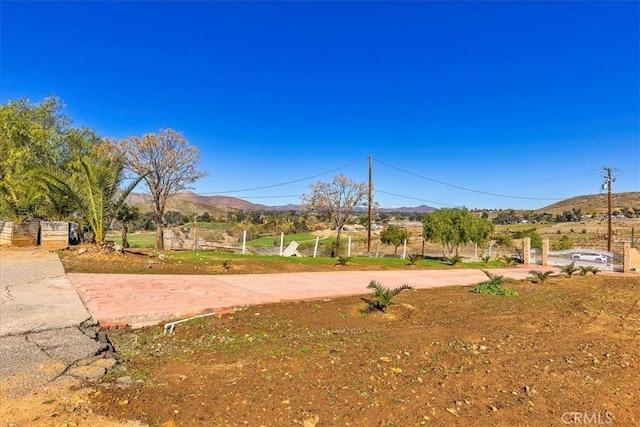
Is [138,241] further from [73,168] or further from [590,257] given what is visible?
[590,257]

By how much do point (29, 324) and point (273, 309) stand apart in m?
3.23

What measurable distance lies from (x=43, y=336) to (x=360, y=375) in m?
3.56

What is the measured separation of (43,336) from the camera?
4.27m

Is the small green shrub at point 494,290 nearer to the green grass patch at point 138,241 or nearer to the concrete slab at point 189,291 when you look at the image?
the concrete slab at point 189,291

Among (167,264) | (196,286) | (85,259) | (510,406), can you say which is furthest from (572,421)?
(85,259)

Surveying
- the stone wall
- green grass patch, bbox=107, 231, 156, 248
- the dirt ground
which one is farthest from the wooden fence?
Result: the dirt ground

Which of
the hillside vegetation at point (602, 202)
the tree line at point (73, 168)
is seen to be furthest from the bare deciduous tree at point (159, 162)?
the hillside vegetation at point (602, 202)

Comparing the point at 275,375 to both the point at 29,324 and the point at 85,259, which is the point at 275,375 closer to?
the point at 29,324

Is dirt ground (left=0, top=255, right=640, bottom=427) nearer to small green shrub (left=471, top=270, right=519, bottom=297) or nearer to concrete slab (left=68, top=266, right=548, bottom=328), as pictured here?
concrete slab (left=68, top=266, right=548, bottom=328)

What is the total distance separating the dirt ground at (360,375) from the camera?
2723 mm

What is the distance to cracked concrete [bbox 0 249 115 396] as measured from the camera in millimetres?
3246

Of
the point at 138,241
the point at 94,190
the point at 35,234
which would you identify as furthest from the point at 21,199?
the point at 138,241

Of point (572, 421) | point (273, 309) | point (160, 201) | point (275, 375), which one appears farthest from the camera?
point (160, 201)

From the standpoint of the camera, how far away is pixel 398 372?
356cm
